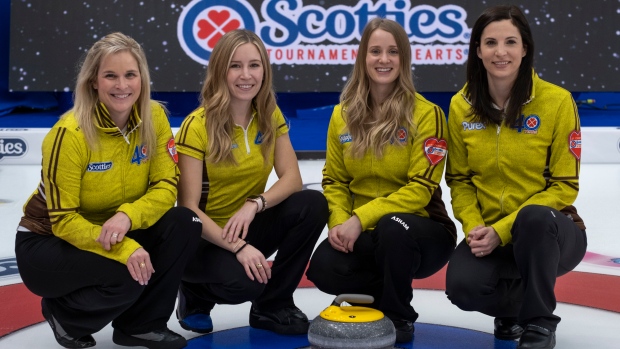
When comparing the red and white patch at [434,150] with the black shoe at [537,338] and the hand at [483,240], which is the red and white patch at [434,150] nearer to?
the hand at [483,240]

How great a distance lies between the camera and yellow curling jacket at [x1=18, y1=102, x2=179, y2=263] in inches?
106

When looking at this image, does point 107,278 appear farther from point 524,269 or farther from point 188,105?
point 188,105

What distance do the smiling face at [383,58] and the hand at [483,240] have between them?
0.59 m

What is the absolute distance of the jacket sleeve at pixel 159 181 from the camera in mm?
2799

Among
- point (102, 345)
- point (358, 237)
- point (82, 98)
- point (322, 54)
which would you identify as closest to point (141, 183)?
point (82, 98)

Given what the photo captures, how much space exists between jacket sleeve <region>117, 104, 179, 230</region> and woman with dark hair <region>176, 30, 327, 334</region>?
0.11 metres

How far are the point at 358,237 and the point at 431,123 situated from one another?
45 centimetres

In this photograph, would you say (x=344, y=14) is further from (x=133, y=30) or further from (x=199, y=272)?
(x=199, y=272)

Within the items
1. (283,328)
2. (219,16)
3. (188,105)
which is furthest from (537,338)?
(188,105)

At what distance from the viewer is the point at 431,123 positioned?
309 cm

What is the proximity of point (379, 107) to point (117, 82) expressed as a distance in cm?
90

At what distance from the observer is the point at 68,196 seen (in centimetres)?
271

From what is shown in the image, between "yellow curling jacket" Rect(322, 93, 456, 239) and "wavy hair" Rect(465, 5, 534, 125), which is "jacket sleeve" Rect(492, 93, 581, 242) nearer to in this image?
"wavy hair" Rect(465, 5, 534, 125)

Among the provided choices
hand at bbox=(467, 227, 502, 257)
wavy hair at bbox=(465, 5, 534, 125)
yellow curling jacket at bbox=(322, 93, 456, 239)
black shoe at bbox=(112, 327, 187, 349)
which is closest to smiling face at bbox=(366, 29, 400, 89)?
yellow curling jacket at bbox=(322, 93, 456, 239)
